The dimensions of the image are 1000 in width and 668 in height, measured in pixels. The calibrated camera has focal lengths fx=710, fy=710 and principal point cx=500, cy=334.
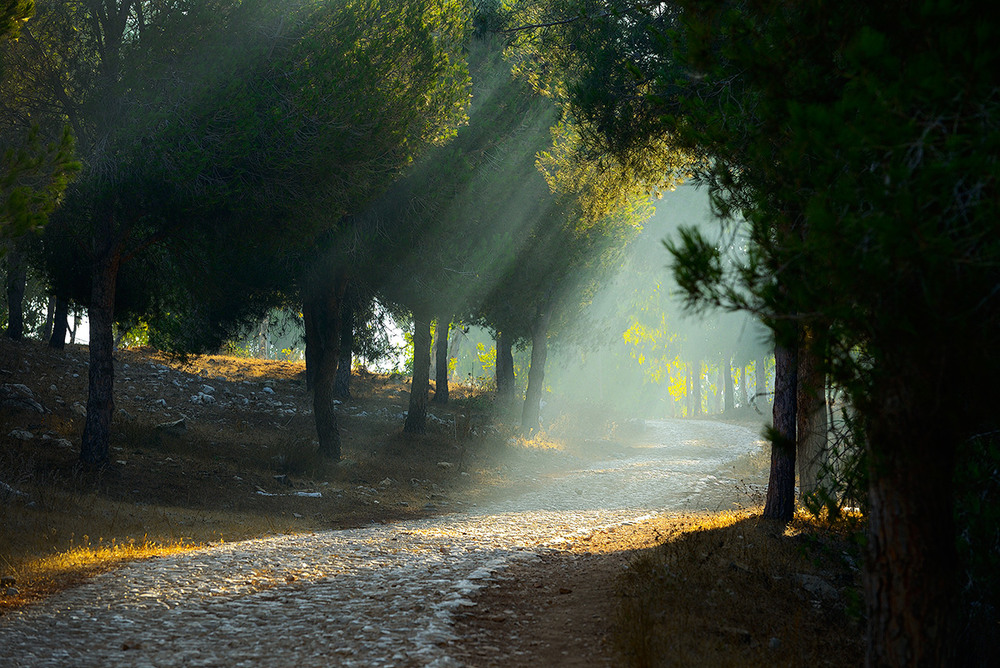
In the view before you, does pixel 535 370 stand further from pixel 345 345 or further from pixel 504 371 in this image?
pixel 345 345

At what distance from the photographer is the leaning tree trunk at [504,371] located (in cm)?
2716

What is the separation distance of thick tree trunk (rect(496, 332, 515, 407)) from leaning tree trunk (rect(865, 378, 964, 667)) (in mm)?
22953

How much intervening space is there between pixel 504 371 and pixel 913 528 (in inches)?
953

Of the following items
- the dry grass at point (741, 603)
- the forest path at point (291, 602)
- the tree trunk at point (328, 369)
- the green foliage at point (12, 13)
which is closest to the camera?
the forest path at point (291, 602)

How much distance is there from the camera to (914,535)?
387cm

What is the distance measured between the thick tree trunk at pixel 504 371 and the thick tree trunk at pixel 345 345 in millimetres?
5732

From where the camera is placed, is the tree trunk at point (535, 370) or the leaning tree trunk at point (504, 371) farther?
the leaning tree trunk at point (504, 371)

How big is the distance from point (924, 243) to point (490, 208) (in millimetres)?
15902

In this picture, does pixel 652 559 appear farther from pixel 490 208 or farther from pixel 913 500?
pixel 490 208

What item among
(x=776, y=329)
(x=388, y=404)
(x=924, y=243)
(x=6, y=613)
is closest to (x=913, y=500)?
(x=776, y=329)

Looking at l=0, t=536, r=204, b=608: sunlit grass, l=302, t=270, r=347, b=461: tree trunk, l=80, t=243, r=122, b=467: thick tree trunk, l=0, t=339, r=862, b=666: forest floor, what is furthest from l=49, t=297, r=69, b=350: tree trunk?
l=0, t=536, r=204, b=608: sunlit grass

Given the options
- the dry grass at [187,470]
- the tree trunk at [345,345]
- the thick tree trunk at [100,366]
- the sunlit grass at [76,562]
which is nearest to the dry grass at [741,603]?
the sunlit grass at [76,562]

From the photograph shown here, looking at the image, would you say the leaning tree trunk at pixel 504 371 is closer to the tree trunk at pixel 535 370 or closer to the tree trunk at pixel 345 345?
the tree trunk at pixel 535 370

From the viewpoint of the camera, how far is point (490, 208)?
61.3ft
